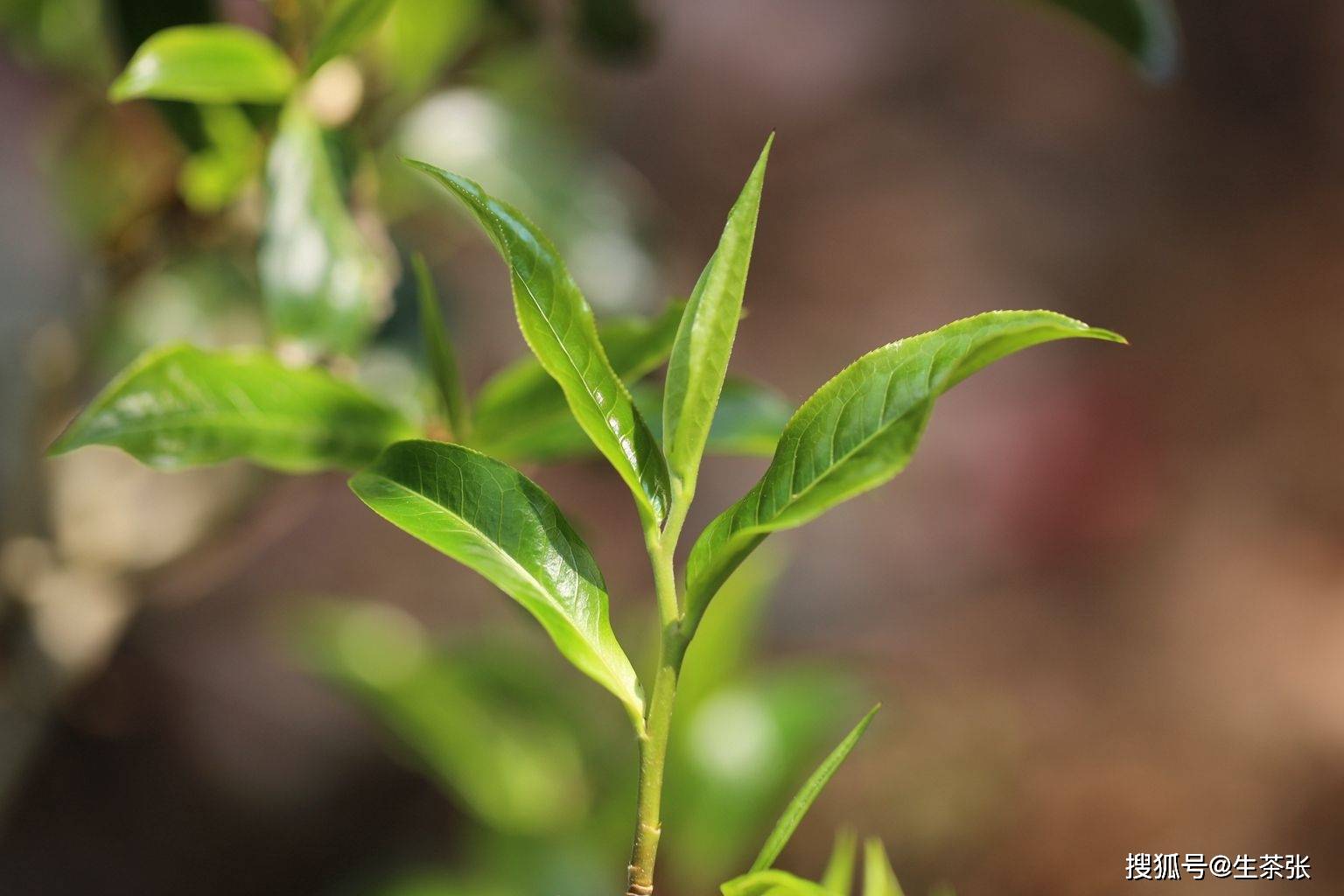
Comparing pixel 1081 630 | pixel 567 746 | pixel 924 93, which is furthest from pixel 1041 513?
pixel 567 746

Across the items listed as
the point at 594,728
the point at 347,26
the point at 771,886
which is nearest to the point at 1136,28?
the point at 347,26

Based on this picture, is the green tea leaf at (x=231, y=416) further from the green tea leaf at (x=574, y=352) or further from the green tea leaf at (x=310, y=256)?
the green tea leaf at (x=574, y=352)

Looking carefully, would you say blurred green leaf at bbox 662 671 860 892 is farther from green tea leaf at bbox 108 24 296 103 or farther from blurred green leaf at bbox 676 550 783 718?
green tea leaf at bbox 108 24 296 103

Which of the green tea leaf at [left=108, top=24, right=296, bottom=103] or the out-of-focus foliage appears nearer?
the green tea leaf at [left=108, top=24, right=296, bottom=103]

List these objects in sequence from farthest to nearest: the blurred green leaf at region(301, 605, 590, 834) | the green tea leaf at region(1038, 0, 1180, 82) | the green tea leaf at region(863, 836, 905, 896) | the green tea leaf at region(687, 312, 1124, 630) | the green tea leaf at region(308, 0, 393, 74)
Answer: the blurred green leaf at region(301, 605, 590, 834) → the green tea leaf at region(1038, 0, 1180, 82) → the green tea leaf at region(308, 0, 393, 74) → the green tea leaf at region(863, 836, 905, 896) → the green tea leaf at region(687, 312, 1124, 630)

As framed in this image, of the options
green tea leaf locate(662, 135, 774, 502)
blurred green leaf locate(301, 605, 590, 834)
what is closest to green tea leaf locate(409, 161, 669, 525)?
green tea leaf locate(662, 135, 774, 502)

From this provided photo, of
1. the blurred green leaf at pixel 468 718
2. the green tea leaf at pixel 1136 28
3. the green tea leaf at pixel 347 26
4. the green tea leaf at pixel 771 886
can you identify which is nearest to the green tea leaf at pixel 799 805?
the green tea leaf at pixel 771 886

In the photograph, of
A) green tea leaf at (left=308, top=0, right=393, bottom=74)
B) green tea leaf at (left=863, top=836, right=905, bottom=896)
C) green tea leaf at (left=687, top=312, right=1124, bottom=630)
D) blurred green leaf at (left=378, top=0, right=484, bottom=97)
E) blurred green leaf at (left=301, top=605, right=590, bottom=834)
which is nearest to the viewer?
green tea leaf at (left=687, top=312, right=1124, bottom=630)
